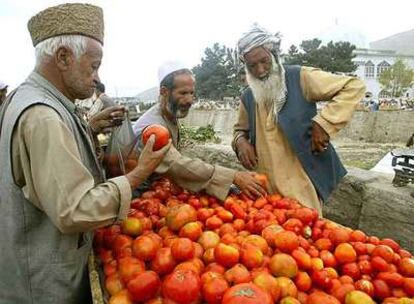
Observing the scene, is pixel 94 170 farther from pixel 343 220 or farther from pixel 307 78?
pixel 343 220

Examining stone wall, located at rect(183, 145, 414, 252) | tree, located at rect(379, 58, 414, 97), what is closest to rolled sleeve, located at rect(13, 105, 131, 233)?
stone wall, located at rect(183, 145, 414, 252)

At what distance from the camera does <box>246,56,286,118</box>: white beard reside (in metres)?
3.18

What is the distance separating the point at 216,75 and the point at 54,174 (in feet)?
172

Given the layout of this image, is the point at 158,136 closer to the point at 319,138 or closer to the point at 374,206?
the point at 319,138

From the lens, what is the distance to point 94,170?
2154 millimetres

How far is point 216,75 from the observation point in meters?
53.2

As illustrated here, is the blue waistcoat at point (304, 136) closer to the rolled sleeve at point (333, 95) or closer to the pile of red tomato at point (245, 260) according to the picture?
the rolled sleeve at point (333, 95)

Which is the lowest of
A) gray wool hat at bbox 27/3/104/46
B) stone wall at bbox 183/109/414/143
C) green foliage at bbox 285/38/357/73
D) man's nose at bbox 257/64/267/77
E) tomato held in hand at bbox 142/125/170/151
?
stone wall at bbox 183/109/414/143

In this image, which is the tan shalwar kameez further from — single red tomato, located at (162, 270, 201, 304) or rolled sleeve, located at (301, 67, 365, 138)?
single red tomato, located at (162, 270, 201, 304)

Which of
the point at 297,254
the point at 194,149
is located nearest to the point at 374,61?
the point at 194,149

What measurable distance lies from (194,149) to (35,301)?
5.82 m

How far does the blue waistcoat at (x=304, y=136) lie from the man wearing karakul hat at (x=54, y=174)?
1361 mm

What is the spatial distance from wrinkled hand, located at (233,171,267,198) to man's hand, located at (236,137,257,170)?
625mm

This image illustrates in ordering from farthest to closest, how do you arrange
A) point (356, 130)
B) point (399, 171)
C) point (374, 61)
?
point (374, 61), point (356, 130), point (399, 171)
